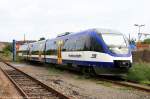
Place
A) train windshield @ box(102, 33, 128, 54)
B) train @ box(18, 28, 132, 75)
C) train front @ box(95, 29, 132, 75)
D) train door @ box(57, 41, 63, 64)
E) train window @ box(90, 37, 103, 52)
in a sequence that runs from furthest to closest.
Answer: train door @ box(57, 41, 63, 64) < train window @ box(90, 37, 103, 52) < train windshield @ box(102, 33, 128, 54) < train @ box(18, 28, 132, 75) < train front @ box(95, 29, 132, 75)

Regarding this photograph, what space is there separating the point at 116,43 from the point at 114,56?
1.06m

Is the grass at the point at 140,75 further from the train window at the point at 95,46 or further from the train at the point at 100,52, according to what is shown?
the train window at the point at 95,46

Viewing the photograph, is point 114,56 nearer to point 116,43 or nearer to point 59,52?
point 116,43

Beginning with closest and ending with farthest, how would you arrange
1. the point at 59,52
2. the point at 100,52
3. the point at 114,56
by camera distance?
the point at 114,56 → the point at 100,52 → the point at 59,52

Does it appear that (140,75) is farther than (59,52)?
No

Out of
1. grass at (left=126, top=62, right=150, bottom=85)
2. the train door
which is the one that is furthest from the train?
the train door

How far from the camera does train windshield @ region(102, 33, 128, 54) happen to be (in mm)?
20791

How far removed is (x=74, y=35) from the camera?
26688 millimetres

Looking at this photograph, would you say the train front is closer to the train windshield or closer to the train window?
the train windshield

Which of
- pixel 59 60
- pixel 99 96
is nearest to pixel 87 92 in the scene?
pixel 99 96

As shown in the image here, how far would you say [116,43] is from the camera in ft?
69.8

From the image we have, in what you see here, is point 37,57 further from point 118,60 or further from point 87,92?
point 87,92

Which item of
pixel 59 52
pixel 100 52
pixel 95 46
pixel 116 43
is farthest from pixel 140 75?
pixel 59 52


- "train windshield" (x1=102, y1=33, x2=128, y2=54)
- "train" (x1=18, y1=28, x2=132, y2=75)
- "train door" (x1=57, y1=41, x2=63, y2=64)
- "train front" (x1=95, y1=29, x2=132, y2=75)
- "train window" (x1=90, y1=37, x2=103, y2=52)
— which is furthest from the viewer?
"train door" (x1=57, y1=41, x2=63, y2=64)
